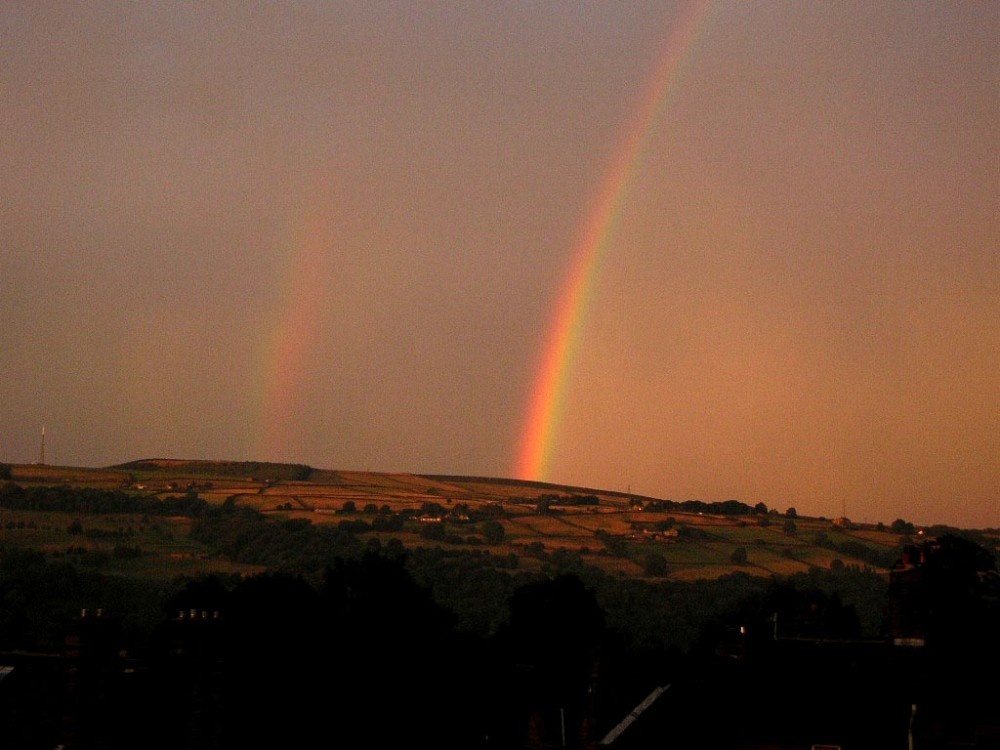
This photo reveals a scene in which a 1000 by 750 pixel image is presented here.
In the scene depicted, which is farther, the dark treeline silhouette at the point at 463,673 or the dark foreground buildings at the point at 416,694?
the dark treeline silhouette at the point at 463,673

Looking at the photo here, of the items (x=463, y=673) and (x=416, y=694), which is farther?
(x=463, y=673)

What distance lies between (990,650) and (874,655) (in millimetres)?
2475

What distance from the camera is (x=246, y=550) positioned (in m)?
191

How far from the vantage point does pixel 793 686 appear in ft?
123

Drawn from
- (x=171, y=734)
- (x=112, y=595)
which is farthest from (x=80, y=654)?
(x=112, y=595)

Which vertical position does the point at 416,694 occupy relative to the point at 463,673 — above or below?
above

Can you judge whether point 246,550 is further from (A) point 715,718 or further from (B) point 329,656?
(A) point 715,718

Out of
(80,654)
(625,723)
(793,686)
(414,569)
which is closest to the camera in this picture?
(80,654)

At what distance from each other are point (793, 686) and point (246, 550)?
517ft

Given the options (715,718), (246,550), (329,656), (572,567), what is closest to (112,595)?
(246,550)

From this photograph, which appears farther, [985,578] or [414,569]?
[414,569]

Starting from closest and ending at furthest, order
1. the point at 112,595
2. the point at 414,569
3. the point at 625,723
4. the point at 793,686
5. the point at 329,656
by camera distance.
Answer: the point at 793,686 → the point at 625,723 → the point at 329,656 → the point at 112,595 → the point at 414,569

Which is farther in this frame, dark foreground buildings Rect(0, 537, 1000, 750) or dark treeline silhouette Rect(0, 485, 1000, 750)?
dark treeline silhouette Rect(0, 485, 1000, 750)

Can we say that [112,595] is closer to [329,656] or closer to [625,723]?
[329,656]
